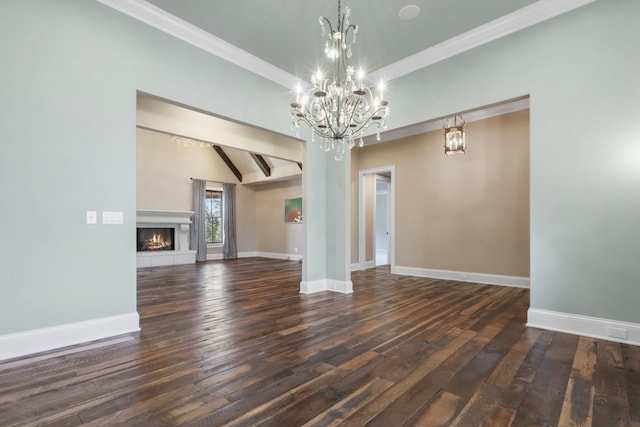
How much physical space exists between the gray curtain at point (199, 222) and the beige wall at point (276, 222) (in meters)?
2.15

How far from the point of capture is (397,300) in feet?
14.6

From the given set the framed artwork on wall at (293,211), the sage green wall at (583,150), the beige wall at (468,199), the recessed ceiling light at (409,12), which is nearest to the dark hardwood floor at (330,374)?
the sage green wall at (583,150)

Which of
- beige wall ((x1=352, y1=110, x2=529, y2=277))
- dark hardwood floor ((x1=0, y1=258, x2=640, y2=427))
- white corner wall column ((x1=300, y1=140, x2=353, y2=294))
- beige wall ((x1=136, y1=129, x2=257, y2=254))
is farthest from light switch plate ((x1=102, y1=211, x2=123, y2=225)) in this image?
beige wall ((x1=136, y1=129, x2=257, y2=254))

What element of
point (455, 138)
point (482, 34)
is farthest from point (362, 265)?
point (482, 34)

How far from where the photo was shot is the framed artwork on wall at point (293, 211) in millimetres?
10102

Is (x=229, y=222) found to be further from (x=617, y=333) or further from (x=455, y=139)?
(x=617, y=333)

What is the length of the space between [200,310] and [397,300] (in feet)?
8.91

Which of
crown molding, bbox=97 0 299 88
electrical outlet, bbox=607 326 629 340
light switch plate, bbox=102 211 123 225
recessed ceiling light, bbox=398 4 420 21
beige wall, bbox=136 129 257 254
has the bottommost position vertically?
electrical outlet, bbox=607 326 629 340

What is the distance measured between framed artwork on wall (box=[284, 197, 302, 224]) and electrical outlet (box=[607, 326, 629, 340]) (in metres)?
7.96

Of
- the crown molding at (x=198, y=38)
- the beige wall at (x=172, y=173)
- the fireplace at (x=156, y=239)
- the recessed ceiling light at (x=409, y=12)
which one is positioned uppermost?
the recessed ceiling light at (x=409, y=12)

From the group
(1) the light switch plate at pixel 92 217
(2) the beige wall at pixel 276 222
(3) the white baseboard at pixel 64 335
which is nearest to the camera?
(3) the white baseboard at pixel 64 335

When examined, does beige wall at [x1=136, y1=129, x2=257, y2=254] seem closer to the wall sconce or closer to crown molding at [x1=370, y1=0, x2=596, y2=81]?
crown molding at [x1=370, y1=0, x2=596, y2=81]

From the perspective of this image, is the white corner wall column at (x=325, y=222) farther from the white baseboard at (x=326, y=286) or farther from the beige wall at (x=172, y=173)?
the beige wall at (x=172, y=173)

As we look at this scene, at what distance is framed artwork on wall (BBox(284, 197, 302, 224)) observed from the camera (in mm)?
10102
